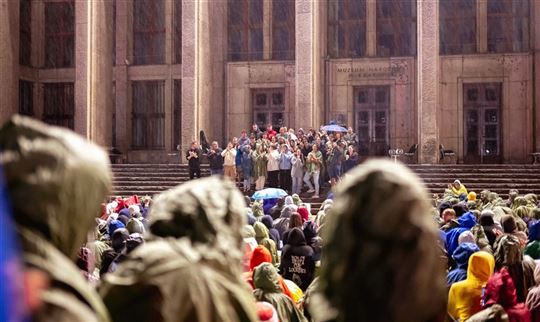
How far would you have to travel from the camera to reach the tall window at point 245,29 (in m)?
34.4

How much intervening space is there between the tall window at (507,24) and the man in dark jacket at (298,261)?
25.3 m

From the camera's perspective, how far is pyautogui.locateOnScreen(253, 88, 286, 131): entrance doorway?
34156 millimetres

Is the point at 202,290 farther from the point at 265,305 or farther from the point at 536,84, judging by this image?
the point at 536,84

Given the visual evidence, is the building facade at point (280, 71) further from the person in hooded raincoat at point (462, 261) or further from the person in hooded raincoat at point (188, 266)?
the person in hooded raincoat at point (188, 266)

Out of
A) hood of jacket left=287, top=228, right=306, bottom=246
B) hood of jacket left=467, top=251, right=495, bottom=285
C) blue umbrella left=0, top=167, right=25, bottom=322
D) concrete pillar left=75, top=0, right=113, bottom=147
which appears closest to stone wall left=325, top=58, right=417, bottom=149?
concrete pillar left=75, top=0, right=113, bottom=147

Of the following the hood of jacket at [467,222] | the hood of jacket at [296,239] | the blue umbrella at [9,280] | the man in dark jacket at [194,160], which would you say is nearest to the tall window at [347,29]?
the man in dark jacket at [194,160]

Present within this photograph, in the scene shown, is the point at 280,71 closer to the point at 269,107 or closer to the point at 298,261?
the point at 269,107

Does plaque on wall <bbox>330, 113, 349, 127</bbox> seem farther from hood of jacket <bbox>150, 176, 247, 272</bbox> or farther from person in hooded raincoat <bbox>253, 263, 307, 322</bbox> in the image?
hood of jacket <bbox>150, 176, 247, 272</bbox>

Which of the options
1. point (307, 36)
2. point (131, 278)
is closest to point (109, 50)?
point (307, 36)

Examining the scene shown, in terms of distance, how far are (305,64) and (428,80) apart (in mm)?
4271

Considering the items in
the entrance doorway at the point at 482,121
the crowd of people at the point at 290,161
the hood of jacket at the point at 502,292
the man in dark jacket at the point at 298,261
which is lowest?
the man in dark jacket at the point at 298,261

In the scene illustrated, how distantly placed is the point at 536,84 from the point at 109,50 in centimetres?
1611

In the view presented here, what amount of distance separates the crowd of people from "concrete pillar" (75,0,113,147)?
6327 mm

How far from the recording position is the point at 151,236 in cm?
240
